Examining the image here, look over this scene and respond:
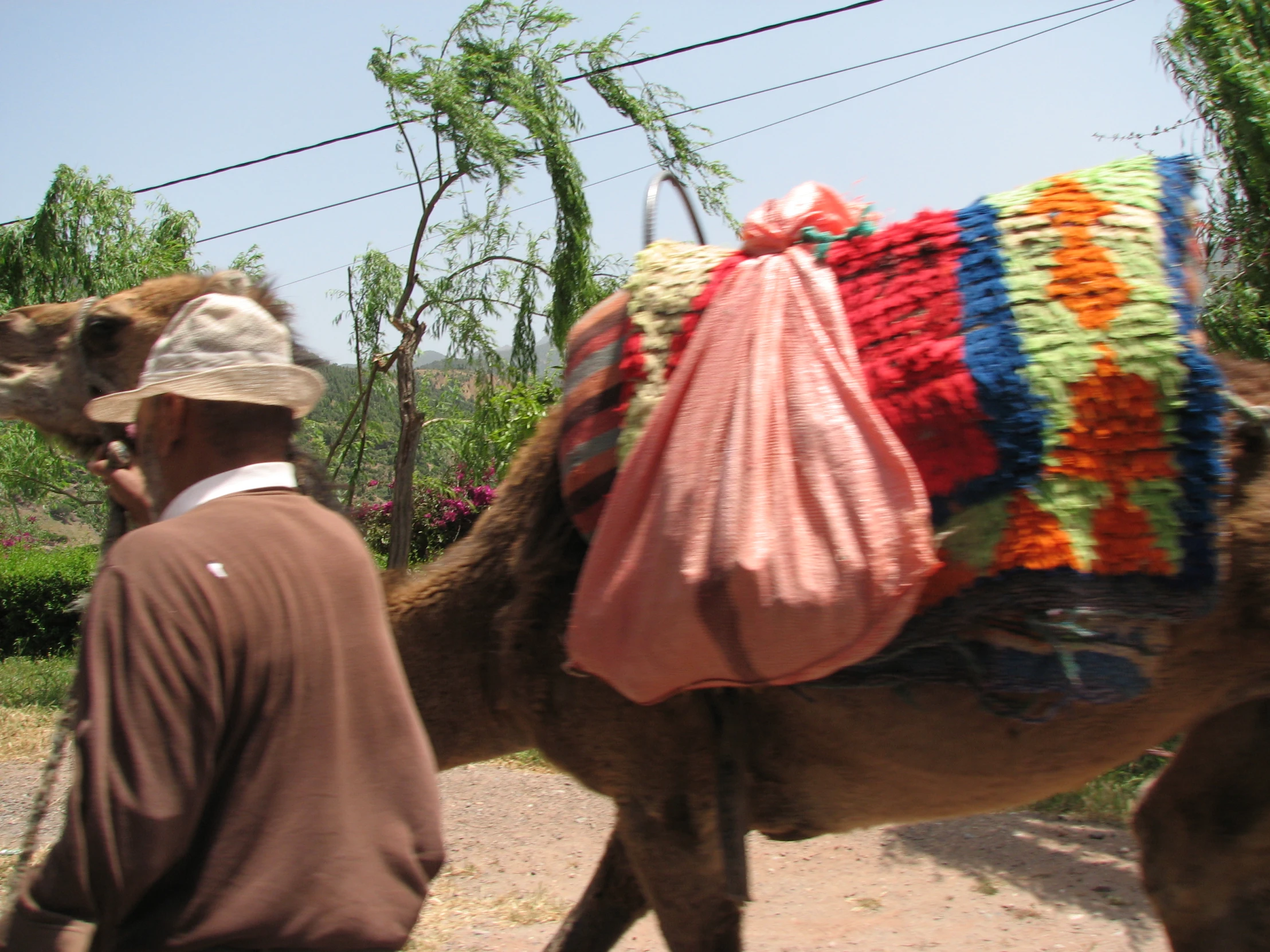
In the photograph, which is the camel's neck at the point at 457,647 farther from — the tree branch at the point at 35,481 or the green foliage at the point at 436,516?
the tree branch at the point at 35,481

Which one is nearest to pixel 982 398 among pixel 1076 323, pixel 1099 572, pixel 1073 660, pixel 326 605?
pixel 1076 323

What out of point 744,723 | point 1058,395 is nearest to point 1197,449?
point 1058,395

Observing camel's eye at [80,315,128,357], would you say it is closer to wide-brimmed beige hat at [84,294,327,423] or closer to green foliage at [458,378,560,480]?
wide-brimmed beige hat at [84,294,327,423]

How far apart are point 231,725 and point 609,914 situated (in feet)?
7.33

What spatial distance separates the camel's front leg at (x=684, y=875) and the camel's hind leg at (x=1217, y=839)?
3.64ft

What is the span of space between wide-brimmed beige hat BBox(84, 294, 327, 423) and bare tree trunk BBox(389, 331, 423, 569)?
287 inches

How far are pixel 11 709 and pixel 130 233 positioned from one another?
478 centimetres

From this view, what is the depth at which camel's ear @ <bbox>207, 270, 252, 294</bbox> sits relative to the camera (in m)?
2.83

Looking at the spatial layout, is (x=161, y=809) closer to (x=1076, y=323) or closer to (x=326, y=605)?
(x=326, y=605)

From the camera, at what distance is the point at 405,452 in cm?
962

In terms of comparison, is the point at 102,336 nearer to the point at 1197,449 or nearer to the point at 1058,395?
the point at 1058,395

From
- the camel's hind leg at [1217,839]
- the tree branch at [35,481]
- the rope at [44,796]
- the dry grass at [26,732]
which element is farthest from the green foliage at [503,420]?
the rope at [44,796]

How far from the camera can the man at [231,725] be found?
1.43 metres

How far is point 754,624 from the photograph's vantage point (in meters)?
2.11
